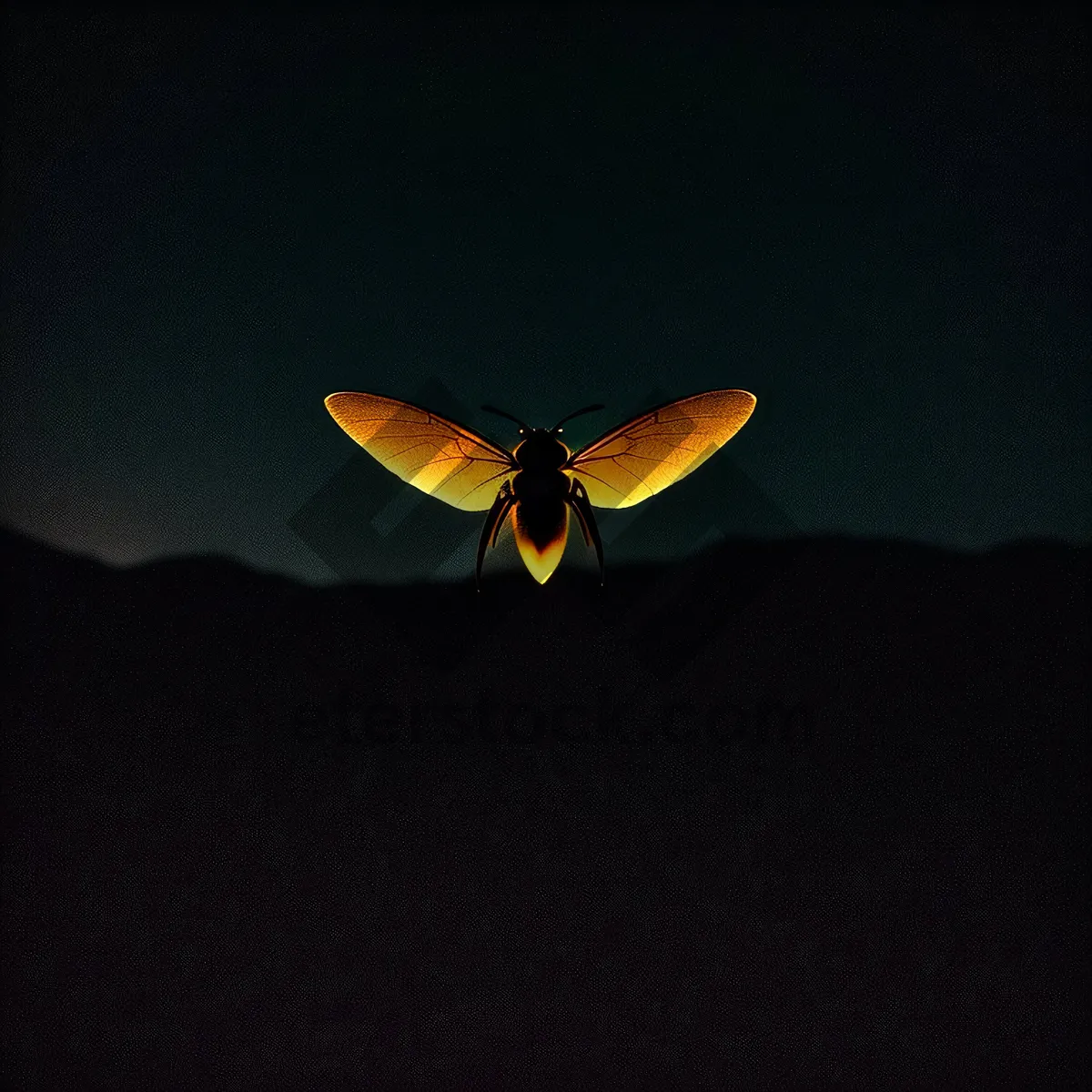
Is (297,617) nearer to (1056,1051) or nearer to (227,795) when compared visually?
(227,795)

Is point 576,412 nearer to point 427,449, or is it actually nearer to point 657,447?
point 657,447

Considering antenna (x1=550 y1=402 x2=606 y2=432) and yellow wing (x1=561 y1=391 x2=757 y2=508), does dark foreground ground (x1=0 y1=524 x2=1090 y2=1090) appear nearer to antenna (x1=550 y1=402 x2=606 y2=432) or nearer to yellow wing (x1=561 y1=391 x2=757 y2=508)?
yellow wing (x1=561 y1=391 x2=757 y2=508)

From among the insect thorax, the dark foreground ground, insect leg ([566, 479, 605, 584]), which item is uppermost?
the insect thorax

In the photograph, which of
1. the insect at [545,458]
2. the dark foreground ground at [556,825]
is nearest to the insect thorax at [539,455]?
the insect at [545,458]

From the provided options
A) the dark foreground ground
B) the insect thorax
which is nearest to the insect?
the insect thorax

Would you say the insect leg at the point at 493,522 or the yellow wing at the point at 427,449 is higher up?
the yellow wing at the point at 427,449

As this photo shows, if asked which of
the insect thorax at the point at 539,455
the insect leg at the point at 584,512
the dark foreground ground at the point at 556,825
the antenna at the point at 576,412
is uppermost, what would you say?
the antenna at the point at 576,412

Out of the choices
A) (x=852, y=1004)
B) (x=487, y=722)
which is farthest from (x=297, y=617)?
(x=852, y=1004)

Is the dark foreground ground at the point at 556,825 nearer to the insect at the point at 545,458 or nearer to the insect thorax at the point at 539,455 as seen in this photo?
the insect at the point at 545,458
